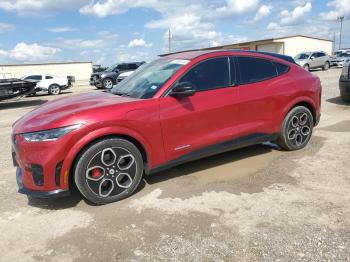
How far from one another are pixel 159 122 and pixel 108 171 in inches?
32.0

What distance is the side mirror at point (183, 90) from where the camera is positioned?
4027 mm

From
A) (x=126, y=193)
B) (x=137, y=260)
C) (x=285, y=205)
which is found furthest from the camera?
(x=126, y=193)

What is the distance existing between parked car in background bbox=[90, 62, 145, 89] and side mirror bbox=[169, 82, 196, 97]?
17967mm

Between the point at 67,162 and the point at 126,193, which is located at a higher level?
the point at 67,162

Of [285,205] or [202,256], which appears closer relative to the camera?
[202,256]

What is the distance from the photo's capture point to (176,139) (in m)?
4.18

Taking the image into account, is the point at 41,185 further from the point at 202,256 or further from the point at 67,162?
the point at 202,256

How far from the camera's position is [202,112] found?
4305 mm

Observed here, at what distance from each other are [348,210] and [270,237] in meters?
1.02

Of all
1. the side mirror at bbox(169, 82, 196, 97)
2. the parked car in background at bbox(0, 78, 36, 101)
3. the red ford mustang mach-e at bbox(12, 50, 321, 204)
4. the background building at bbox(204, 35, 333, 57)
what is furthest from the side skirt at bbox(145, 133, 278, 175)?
the background building at bbox(204, 35, 333, 57)

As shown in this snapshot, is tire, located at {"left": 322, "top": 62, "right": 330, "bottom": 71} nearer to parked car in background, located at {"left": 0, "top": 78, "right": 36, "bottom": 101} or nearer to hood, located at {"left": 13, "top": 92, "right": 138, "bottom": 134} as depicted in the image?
parked car in background, located at {"left": 0, "top": 78, "right": 36, "bottom": 101}

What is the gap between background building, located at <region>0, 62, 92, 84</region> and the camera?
134 ft

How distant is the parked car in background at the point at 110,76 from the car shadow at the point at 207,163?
Result: 55.7 feet

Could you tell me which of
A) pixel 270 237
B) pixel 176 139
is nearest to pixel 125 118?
pixel 176 139
